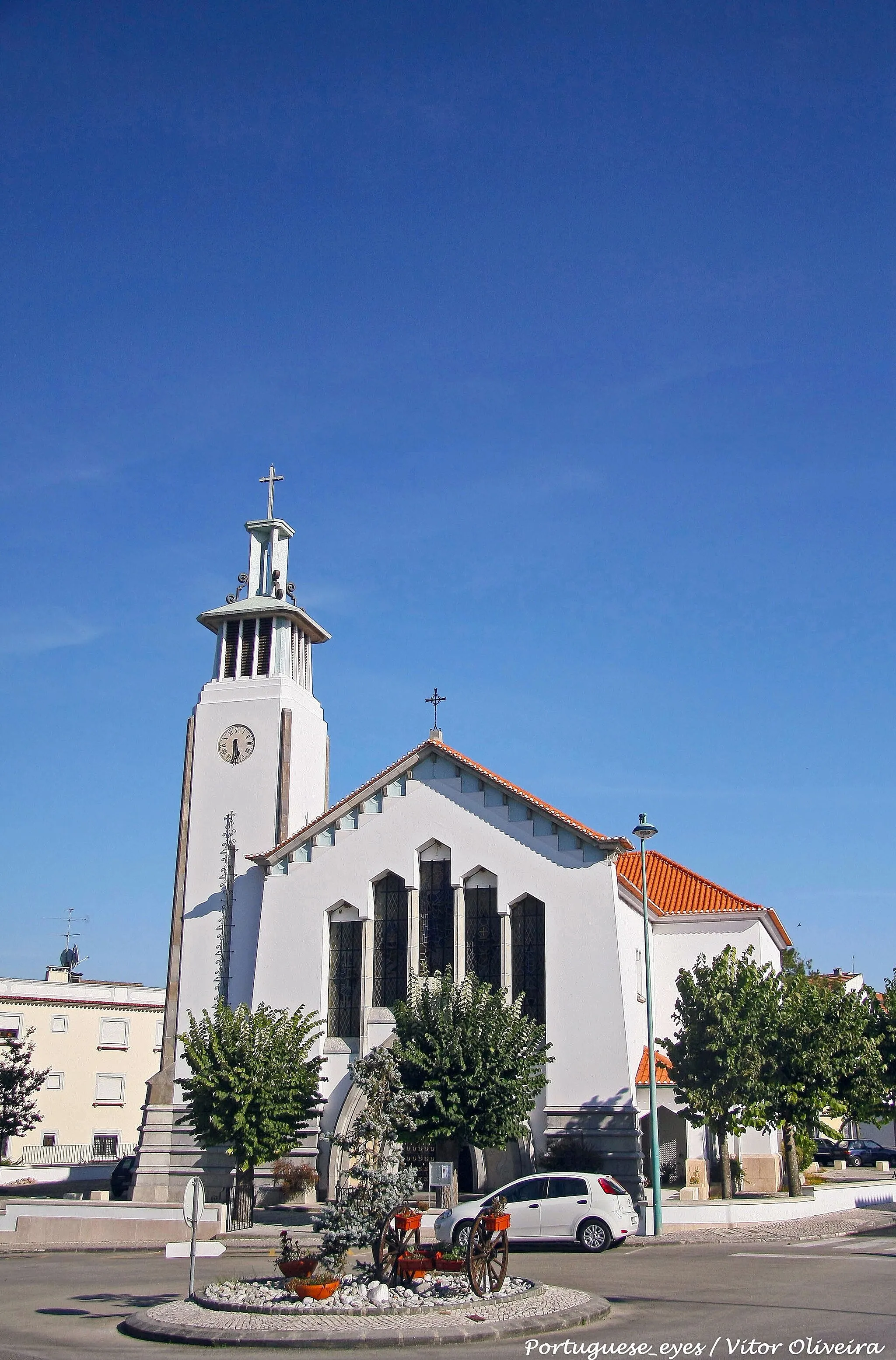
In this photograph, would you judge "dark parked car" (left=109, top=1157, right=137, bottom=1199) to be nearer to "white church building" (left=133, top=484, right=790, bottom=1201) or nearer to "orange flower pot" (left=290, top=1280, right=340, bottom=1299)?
"white church building" (left=133, top=484, right=790, bottom=1201)

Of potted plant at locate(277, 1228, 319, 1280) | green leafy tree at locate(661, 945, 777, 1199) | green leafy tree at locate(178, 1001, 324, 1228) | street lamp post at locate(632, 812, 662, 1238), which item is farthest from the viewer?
green leafy tree at locate(661, 945, 777, 1199)

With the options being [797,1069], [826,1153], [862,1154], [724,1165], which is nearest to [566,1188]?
[724,1165]

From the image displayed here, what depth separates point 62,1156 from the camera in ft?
182

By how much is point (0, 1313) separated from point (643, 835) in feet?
49.4

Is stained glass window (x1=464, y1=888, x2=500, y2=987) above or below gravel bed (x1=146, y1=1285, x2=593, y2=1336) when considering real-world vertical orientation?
above

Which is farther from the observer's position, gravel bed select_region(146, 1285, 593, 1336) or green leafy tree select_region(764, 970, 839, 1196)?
green leafy tree select_region(764, 970, 839, 1196)

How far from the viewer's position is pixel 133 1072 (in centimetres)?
6153

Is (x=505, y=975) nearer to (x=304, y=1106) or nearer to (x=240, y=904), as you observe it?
(x=304, y=1106)

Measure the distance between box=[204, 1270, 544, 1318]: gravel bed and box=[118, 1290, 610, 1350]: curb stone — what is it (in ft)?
4.13

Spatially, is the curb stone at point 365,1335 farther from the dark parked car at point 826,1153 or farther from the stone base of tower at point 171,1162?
the dark parked car at point 826,1153

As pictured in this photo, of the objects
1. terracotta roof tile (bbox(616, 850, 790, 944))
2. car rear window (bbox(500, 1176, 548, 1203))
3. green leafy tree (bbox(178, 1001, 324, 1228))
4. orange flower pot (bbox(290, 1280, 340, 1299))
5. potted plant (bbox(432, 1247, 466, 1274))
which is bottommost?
orange flower pot (bbox(290, 1280, 340, 1299))

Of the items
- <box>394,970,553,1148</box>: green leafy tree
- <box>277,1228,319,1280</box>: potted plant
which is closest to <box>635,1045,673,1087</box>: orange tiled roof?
<box>394,970,553,1148</box>: green leafy tree

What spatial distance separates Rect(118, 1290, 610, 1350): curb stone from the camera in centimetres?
1395

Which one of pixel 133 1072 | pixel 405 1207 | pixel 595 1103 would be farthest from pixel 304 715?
pixel 133 1072
